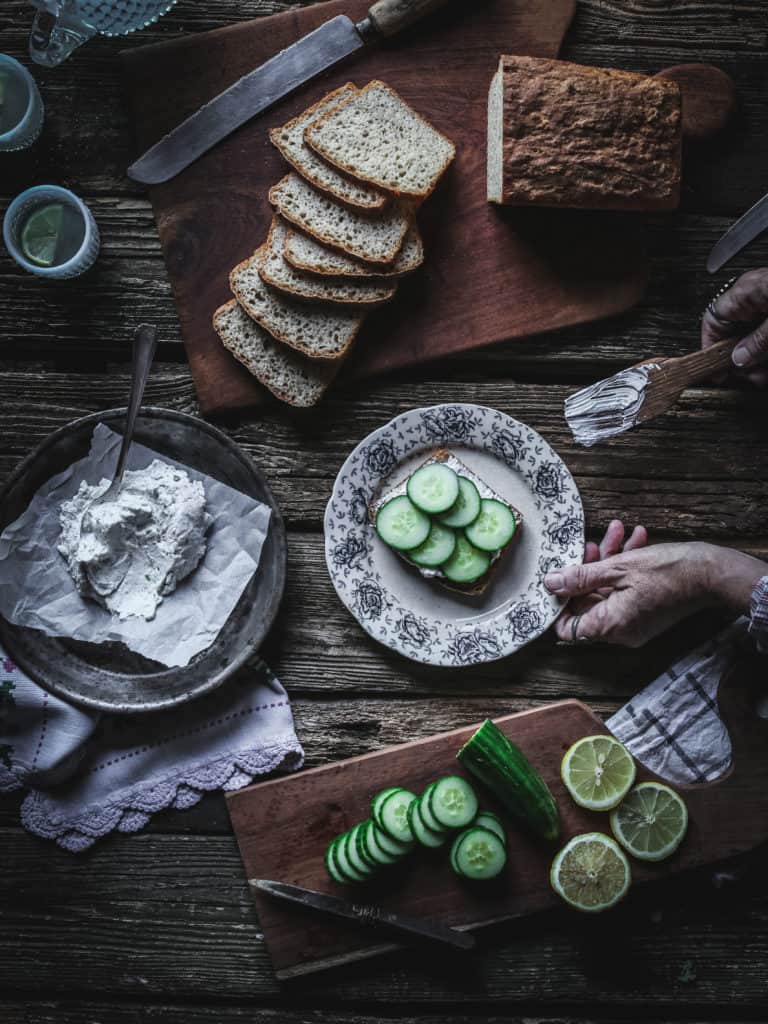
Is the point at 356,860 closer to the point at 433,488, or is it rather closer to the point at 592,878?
the point at 592,878

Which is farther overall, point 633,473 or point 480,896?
point 633,473

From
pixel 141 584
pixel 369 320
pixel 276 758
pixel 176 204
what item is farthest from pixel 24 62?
pixel 276 758

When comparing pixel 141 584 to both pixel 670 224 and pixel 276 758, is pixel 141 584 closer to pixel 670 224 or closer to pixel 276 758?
pixel 276 758

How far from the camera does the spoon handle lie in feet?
9.19

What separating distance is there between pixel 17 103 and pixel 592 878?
130 inches

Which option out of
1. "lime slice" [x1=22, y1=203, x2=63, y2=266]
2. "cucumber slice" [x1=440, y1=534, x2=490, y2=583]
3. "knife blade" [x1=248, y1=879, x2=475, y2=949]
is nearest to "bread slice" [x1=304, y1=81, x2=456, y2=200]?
"lime slice" [x1=22, y1=203, x2=63, y2=266]

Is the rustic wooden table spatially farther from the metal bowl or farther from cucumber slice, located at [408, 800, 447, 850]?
cucumber slice, located at [408, 800, 447, 850]

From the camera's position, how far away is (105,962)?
10.0 feet

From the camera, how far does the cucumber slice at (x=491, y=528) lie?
299 cm

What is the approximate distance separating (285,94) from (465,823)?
2607mm

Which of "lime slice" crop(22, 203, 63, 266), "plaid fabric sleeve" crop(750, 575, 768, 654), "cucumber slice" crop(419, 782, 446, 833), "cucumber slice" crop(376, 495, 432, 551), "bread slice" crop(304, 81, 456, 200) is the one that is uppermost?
"bread slice" crop(304, 81, 456, 200)

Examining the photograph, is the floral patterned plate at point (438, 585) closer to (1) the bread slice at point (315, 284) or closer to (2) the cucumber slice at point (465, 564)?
(2) the cucumber slice at point (465, 564)

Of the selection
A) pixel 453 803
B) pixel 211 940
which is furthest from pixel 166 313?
pixel 211 940

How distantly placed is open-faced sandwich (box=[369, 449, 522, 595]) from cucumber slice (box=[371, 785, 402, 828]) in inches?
28.7
